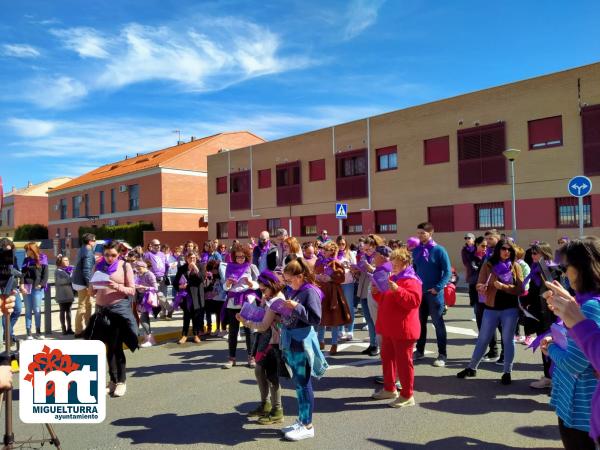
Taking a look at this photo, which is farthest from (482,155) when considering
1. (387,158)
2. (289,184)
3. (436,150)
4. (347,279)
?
(347,279)

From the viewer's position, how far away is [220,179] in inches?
1465

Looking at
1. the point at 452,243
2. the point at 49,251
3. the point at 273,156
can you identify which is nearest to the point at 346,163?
the point at 273,156

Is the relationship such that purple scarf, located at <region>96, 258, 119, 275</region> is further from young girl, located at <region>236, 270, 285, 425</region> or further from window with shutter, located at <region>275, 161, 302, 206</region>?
window with shutter, located at <region>275, 161, 302, 206</region>

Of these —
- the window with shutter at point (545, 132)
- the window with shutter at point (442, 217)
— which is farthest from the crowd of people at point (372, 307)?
the window with shutter at point (442, 217)

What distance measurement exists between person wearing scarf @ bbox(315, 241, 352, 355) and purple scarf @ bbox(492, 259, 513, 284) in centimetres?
236

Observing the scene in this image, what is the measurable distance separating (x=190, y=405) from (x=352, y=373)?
231cm

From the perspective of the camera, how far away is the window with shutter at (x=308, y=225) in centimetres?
3034

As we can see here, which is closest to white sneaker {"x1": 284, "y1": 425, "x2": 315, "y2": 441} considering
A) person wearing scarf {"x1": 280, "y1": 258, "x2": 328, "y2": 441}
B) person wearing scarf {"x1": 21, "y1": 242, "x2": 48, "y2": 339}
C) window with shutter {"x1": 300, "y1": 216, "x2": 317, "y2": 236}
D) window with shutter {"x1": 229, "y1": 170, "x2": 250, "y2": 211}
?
person wearing scarf {"x1": 280, "y1": 258, "x2": 328, "y2": 441}

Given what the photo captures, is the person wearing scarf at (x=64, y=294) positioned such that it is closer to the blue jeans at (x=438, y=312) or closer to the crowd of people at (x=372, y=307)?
the crowd of people at (x=372, y=307)

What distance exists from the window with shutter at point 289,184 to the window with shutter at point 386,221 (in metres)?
5.99

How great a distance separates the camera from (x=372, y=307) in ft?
24.5

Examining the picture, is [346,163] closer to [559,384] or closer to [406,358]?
[406,358]

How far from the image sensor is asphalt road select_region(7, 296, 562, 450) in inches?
175

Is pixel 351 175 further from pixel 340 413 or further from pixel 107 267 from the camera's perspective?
pixel 340 413
